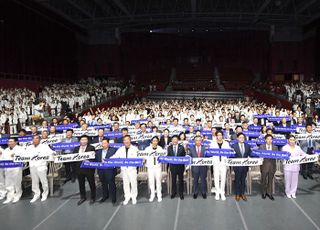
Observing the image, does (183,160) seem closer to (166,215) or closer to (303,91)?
(166,215)

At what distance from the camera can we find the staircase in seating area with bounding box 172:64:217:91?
3875 cm

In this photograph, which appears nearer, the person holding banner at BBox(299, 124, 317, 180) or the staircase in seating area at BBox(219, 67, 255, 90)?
the person holding banner at BBox(299, 124, 317, 180)

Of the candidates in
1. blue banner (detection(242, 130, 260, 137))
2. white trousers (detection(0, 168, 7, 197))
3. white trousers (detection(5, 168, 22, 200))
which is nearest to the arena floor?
white trousers (detection(5, 168, 22, 200))

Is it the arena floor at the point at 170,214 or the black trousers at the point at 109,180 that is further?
the black trousers at the point at 109,180

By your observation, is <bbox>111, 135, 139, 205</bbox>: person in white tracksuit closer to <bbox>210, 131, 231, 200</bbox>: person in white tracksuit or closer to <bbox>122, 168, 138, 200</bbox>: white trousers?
<bbox>122, 168, 138, 200</bbox>: white trousers

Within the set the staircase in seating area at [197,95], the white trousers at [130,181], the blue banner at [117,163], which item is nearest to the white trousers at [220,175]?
the blue banner at [117,163]

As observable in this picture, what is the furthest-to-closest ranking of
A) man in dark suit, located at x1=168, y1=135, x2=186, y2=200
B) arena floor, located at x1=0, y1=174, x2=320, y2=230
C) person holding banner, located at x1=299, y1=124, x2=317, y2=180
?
person holding banner, located at x1=299, y1=124, x2=317, y2=180
man in dark suit, located at x1=168, y1=135, x2=186, y2=200
arena floor, located at x1=0, y1=174, x2=320, y2=230

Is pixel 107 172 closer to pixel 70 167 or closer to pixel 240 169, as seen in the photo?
pixel 70 167

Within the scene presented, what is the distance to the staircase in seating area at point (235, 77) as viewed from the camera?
40000 mm

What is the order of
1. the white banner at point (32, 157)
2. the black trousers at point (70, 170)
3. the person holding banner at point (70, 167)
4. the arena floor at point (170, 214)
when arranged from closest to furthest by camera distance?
the arena floor at point (170, 214)
the white banner at point (32, 157)
the person holding banner at point (70, 167)
the black trousers at point (70, 170)

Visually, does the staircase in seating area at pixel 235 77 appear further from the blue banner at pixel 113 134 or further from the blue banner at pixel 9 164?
the blue banner at pixel 9 164

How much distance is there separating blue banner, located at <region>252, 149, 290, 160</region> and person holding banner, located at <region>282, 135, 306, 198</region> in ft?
0.95

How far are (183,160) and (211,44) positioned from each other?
39.6 m

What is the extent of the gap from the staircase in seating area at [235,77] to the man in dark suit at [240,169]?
30.7 meters
